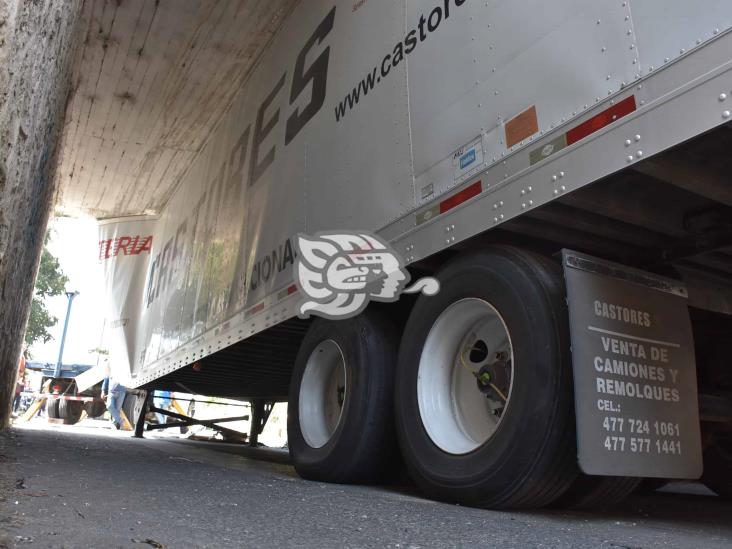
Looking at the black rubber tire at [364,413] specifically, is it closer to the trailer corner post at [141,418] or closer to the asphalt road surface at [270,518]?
the asphalt road surface at [270,518]

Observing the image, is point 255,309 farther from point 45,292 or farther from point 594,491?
point 45,292

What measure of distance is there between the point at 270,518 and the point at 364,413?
132cm

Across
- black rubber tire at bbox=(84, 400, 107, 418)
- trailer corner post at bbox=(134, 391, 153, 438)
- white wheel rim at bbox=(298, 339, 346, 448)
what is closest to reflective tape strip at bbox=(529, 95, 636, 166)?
white wheel rim at bbox=(298, 339, 346, 448)

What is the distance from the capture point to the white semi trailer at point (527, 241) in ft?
7.31

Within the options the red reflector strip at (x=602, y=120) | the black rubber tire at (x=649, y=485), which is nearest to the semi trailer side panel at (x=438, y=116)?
the red reflector strip at (x=602, y=120)

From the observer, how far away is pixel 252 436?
33.8 ft

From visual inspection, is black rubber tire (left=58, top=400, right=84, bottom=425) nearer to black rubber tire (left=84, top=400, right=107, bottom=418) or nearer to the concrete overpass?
black rubber tire (left=84, top=400, right=107, bottom=418)

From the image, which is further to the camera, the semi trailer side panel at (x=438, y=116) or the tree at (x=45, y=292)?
the tree at (x=45, y=292)

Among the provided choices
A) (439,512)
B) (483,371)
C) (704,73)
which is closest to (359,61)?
(483,371)

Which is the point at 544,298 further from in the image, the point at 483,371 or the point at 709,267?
the point at 709,267

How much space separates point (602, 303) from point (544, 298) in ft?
0.75

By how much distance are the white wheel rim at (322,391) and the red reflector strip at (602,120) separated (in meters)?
2.35

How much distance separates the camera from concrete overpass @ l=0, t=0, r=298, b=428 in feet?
9.37

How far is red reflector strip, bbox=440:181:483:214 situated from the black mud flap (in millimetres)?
526
